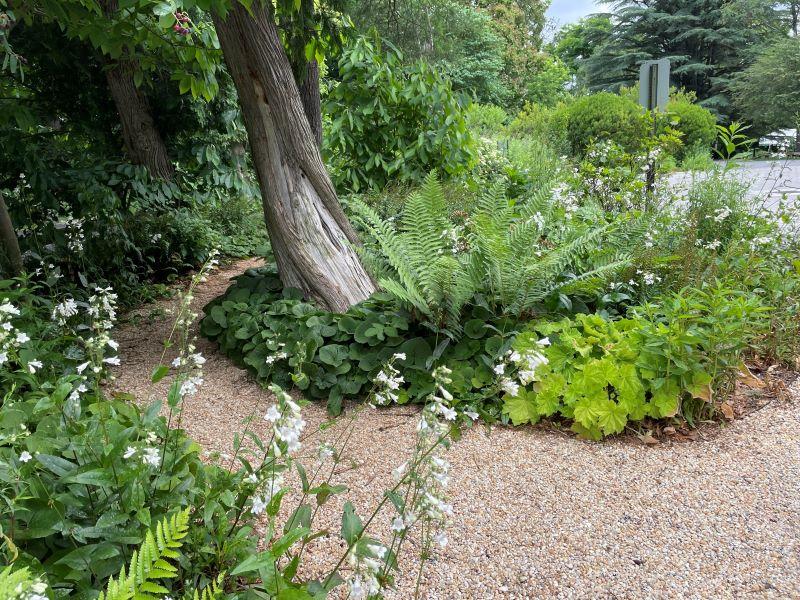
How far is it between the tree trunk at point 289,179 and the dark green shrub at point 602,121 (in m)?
8.78

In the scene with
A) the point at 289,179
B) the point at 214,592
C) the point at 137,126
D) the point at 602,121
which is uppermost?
the point at 137,126

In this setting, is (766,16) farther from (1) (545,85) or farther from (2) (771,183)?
(2) (771,183)

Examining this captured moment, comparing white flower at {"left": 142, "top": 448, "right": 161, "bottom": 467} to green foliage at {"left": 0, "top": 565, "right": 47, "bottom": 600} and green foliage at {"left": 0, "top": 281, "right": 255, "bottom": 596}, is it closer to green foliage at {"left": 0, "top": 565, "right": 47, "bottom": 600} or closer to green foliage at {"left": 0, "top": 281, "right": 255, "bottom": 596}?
green foliage at {"left": 0, "top": 281, "right": 255, "bottom": 596}

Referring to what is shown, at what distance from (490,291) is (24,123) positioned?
321 centimetres

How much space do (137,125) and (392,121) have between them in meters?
2.38

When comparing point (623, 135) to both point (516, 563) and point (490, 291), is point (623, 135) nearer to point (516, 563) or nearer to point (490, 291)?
point (490, 291)

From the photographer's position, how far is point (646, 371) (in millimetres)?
2473

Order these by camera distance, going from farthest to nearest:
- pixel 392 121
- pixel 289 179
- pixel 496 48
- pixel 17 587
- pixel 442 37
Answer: pixel 496 48
pixel 442 37
pixel 392 121
pixel 289 179
pixel 17 587

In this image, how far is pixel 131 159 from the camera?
17.2ft

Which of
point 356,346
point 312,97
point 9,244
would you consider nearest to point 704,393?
point 356,346

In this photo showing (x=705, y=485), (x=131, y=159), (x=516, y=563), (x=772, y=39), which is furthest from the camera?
(x=772, y=39)

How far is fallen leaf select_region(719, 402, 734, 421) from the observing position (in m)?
2.51

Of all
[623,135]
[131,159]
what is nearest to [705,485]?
[131,159]

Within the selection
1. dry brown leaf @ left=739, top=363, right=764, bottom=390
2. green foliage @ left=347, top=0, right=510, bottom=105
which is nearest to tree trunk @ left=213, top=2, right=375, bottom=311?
dry brown leaf @ left=739, top=363, right=764, bottom=390
